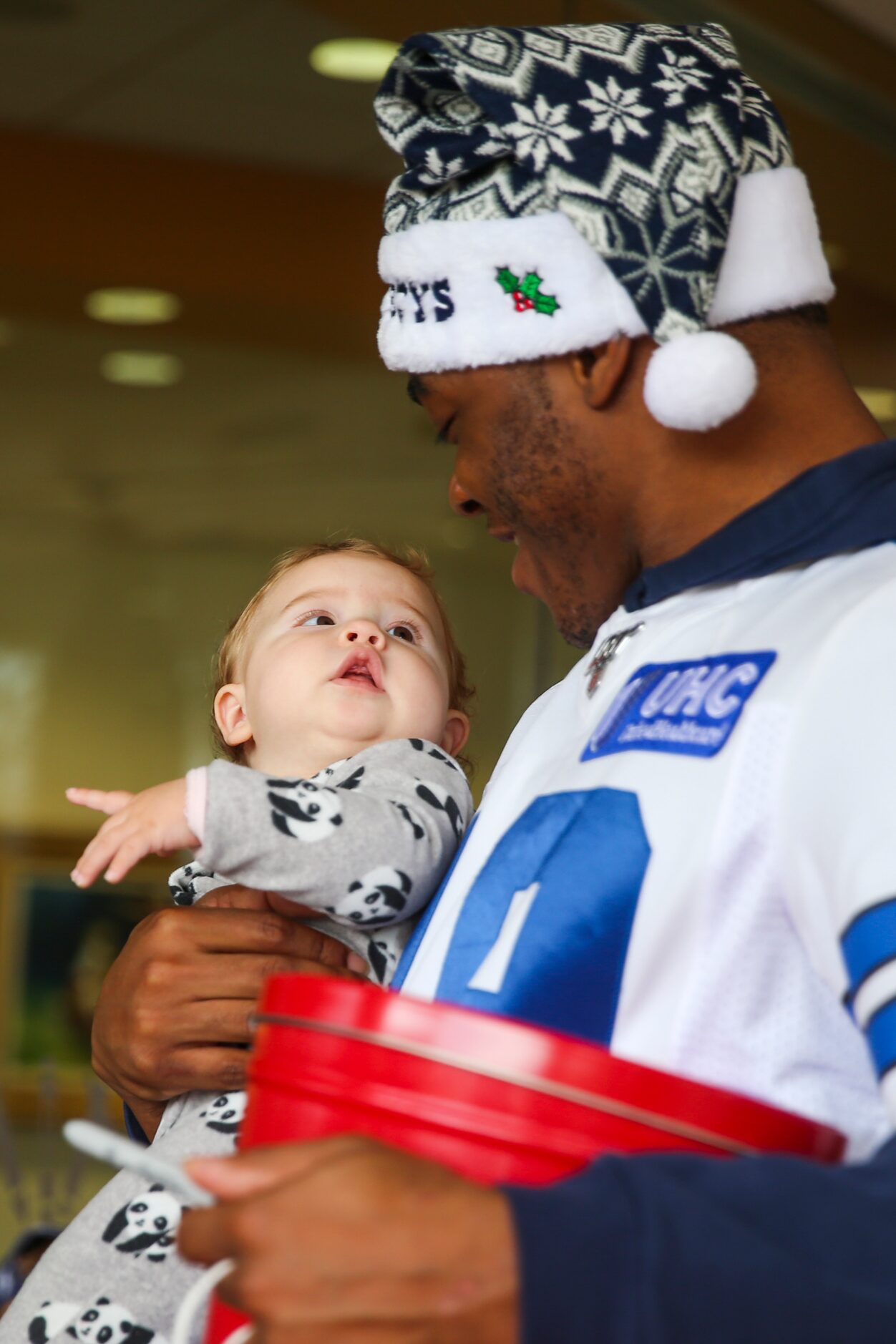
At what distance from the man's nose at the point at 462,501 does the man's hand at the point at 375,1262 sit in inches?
24.8

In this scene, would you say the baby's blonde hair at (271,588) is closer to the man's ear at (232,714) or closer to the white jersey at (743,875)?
the man's ear at (232,714)

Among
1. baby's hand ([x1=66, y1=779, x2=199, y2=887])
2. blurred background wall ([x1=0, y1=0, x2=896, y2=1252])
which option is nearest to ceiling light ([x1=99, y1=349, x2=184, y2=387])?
blurred background wall ([x1=0, y1=0, x2=896, y2=1252])

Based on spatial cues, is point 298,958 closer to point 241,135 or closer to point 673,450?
point 673,450

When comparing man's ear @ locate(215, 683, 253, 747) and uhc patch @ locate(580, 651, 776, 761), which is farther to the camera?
man's ear @ locate(215, 683, 253, 747)

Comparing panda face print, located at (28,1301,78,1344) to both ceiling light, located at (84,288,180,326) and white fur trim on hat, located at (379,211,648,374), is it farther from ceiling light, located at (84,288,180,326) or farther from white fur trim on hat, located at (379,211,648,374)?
ceiling light, located at (84,288,180,326)

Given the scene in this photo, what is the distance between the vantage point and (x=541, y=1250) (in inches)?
22.1

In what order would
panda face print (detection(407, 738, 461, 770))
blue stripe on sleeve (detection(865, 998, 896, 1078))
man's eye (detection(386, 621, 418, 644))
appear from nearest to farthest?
1. blue stripe on sleeve (detection(865, 998, 896, 1078))
2. panda face print (detection(407, 738, 461, 770))
3. man's eye (detection(386, 621, 418, 644))

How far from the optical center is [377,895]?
1.24m

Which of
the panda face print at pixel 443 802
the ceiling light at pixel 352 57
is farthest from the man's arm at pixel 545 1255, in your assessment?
the ceiling light at pixel 352 57

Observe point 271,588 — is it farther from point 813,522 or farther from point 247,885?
point 813,522

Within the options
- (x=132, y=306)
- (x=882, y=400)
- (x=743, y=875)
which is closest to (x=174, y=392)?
(x=132, y=306)

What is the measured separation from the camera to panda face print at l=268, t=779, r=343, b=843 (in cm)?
121

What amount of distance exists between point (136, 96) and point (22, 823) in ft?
5.61

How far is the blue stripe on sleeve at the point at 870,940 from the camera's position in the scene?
0.68 meters
